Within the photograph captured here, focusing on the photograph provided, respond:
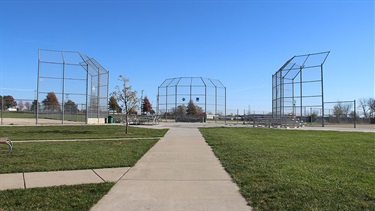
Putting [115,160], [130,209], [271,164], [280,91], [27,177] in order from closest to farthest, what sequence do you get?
[130,209], [27,177], [271,164], [115,160], [280,91]

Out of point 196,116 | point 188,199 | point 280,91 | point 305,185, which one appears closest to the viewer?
point 188,199

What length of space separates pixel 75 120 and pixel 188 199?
29766 millimetres

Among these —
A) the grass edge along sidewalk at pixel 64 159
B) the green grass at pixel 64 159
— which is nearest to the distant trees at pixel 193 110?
the grass edge along sidewalk at pixel 64 159

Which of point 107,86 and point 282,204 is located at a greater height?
point 107,86

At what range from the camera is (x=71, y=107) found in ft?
108

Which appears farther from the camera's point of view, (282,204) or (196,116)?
(196,116)

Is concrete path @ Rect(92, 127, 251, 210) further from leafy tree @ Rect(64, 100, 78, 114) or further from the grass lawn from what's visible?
leafy tree @ Rect(64, 100, 78, 114)

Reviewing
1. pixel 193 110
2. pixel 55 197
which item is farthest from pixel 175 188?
pixel 193 110

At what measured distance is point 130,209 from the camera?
4.48 meters

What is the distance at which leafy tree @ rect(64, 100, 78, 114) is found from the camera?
3151cm

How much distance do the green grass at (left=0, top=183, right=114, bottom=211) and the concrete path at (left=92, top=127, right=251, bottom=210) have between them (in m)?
0.21

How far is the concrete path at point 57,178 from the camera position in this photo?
19.3 feet

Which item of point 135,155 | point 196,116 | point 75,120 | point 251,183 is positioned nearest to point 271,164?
point 251,183

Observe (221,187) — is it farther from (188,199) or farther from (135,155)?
(135,155)
